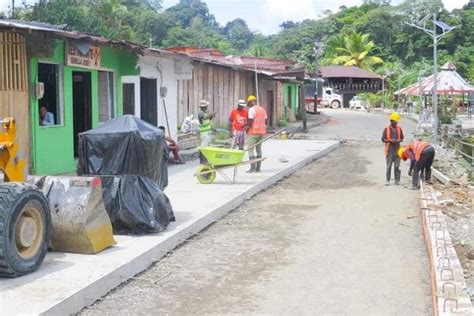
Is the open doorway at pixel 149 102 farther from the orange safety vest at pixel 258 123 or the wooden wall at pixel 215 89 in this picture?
the wooden wall at pixel 215 89

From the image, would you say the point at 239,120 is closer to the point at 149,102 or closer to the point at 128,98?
the point at 128,98

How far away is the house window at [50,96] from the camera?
42.1ft

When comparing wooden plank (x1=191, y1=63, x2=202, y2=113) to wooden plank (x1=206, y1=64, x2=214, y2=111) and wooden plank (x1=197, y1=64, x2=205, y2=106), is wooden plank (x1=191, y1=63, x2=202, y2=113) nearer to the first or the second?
wooden plank (x1=197, y1=64, x2=205, y2=106)

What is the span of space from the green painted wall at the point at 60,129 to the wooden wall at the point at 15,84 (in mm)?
Result: 249

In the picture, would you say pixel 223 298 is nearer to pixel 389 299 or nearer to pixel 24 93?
pixel 389 299

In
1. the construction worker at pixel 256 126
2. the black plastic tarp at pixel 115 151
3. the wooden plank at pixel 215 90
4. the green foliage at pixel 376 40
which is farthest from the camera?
the green foliage at pixel 376 40

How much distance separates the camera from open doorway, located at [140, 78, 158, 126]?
707 inches

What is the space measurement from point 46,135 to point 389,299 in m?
8.06

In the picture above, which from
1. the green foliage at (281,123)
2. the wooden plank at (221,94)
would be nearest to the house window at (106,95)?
the wooden plank at (221,94)

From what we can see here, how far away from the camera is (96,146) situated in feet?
27.5

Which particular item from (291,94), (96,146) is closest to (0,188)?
(96,146)

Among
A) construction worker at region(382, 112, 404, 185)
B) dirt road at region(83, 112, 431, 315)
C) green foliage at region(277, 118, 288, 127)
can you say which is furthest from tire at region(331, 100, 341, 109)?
dirt road at region(83, 112, 431, 315)

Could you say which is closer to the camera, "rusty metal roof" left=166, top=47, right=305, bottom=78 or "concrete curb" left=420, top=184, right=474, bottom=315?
"concrete curb" left=420, top=184, right=474, bottom=315

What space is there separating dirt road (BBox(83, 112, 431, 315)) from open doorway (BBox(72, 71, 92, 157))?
4383 mm
